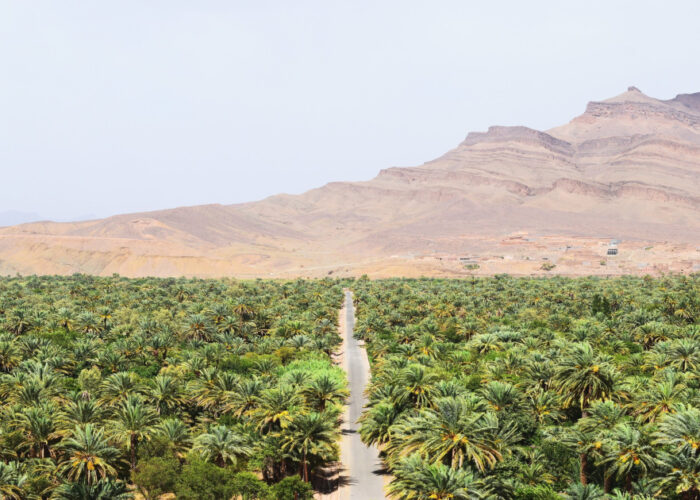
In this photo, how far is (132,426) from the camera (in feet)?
103

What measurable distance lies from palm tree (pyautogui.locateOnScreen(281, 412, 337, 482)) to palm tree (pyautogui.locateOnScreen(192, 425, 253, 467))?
2.52m

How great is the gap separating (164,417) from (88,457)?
27.5 feet

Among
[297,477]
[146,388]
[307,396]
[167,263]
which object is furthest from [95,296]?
[167,263]

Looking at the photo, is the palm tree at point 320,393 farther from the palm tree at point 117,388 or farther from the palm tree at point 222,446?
the palm tree at point 117,388

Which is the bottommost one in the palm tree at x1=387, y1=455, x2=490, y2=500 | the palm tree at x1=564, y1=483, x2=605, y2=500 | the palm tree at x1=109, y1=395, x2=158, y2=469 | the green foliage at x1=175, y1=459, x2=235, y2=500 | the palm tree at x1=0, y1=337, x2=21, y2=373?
the green foliage at x1=175, y1=459, x2=235, y2=500

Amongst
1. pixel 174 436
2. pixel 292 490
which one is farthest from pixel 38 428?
pixel 292 490

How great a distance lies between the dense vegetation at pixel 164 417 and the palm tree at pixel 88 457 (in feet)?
0.22

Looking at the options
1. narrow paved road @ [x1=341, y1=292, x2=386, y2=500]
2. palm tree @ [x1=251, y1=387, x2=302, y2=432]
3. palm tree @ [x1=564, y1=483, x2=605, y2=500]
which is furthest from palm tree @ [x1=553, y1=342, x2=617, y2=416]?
palm tree @ [x1=251, y1=387, x2=302, y2=432]

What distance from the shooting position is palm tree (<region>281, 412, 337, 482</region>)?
104 ft

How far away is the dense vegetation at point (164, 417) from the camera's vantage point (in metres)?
28.8

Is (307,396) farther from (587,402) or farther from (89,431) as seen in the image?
(587,402)

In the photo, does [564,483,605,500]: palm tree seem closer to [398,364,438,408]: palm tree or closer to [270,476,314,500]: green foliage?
[398,364,438,408]: palm tree

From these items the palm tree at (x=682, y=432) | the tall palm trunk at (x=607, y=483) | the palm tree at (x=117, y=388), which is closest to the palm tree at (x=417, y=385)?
the tall palm trunk at (x=607, y=483)

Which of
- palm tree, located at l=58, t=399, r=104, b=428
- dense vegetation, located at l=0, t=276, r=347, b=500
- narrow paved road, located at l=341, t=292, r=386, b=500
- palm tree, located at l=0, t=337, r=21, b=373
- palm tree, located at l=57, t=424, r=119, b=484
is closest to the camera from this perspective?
palm tree, located at l=57, t=424, r=119, b=484
